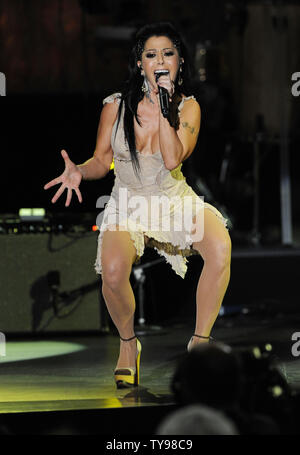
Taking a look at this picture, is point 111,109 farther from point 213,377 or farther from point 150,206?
point 213,377

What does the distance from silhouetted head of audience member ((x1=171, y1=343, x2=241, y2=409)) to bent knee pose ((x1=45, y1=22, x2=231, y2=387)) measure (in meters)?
1.23

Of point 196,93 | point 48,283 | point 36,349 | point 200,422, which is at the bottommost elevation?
point 36,349

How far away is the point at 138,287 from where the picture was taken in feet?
19.2

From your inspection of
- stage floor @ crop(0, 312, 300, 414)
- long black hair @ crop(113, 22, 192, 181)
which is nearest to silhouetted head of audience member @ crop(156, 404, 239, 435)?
stage floor @ crop(0, 312, 300, 414)

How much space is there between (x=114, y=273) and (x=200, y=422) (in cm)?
138

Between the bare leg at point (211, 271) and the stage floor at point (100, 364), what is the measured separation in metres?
0.32

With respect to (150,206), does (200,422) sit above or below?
below

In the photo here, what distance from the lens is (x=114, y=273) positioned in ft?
11.6

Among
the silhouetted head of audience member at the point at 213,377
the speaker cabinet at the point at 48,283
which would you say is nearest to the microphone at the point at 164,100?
the silhouetted head of audience member at the point at 213,377

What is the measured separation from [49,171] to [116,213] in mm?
3639

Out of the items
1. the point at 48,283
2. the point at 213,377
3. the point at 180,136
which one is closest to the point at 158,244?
the point at 180,136

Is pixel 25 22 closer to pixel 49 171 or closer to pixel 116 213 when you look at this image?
pixel 49 171

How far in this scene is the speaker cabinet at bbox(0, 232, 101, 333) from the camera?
5508mm
